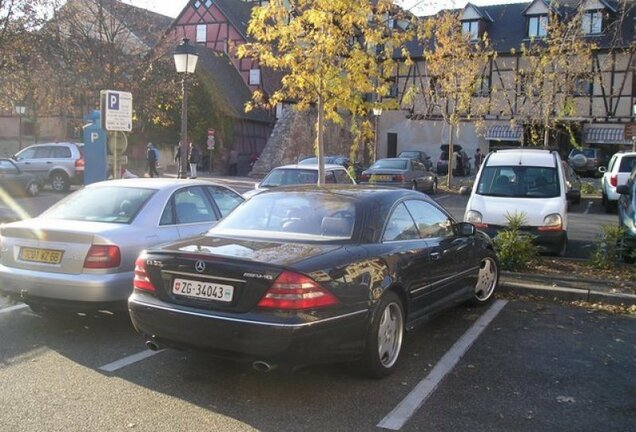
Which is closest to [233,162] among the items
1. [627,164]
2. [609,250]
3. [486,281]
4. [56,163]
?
[56,163]

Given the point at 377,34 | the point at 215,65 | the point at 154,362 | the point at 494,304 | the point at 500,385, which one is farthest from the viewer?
the point at 215,65

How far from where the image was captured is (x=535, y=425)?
4090 millimetres

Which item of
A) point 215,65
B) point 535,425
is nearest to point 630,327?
point 535,425

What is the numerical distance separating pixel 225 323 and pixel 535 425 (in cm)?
218

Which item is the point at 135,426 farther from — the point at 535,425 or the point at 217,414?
the point at 535,425

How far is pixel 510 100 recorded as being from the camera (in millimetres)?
39469

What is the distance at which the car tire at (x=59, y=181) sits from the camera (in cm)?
2263

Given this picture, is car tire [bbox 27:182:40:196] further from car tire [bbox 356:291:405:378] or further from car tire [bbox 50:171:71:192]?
car tire [bbox 356:291:405:378]

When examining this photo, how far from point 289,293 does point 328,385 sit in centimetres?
94

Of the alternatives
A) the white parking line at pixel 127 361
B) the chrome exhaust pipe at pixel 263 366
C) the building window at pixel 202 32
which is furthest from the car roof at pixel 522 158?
the building window at pixel 202 32

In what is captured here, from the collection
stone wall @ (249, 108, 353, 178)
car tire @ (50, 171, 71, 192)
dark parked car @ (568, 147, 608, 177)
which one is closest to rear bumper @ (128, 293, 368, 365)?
car tire @ (50, 171, 71, 192)

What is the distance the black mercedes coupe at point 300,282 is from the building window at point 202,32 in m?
44.3

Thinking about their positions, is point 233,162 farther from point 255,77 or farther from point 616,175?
point 616,175

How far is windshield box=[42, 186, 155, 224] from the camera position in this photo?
636 centimetres
